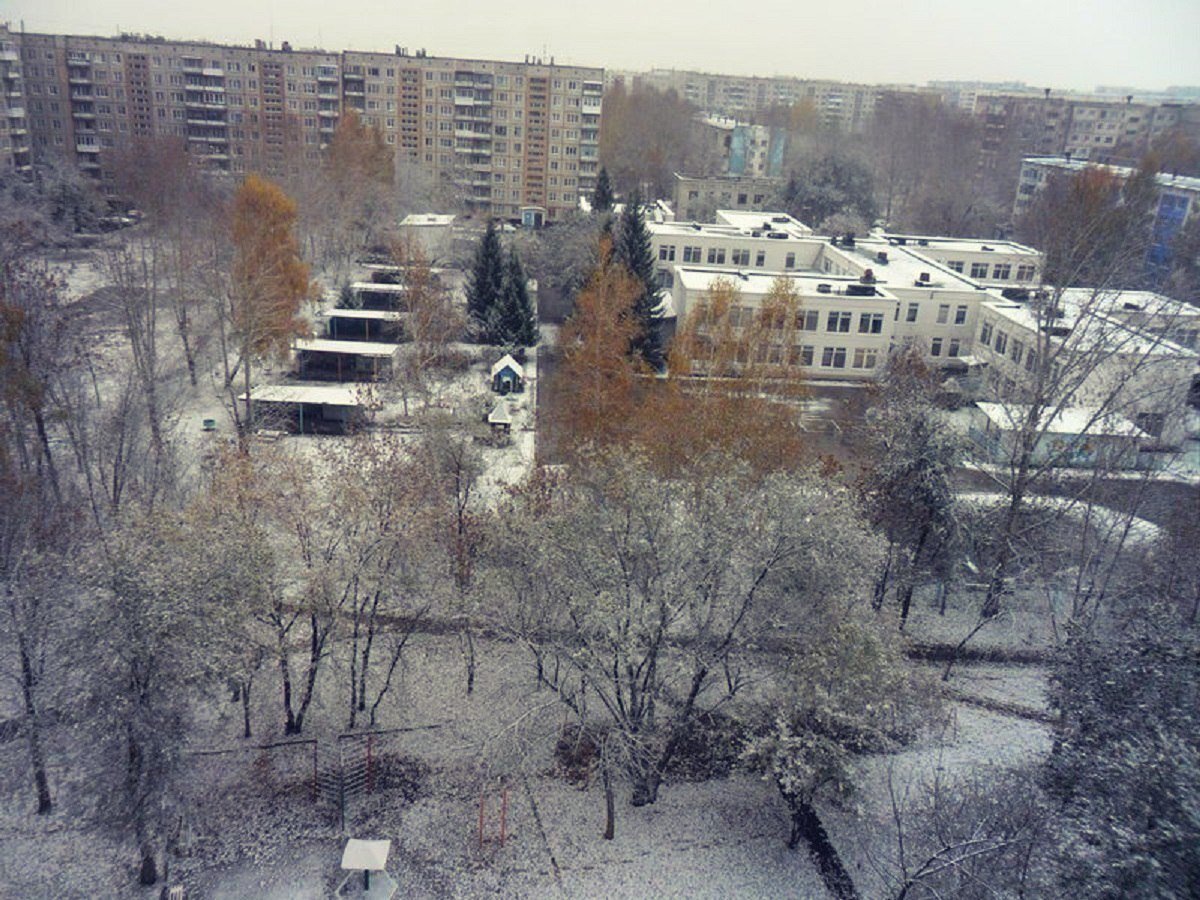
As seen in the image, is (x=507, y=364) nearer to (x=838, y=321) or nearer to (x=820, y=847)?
(x=838, y=321)

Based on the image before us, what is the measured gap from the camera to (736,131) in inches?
2480

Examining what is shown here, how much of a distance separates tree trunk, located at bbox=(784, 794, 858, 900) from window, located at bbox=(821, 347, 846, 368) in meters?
19.7

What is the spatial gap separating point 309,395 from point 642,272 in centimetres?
1219

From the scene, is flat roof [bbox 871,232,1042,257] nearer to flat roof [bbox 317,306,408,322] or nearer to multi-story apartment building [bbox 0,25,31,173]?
flat roof [bbox 317,306,408,322]

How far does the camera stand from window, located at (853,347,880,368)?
29.2 m

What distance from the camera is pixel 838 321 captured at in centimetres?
2881

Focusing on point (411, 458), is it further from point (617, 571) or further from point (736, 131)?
point (736, 131)

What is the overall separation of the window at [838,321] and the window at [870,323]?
1.40 feet

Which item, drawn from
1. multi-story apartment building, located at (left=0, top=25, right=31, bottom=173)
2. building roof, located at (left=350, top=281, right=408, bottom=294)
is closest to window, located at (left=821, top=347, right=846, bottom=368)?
building roof, located at (left=350, top=281, right=408, bottom=294)

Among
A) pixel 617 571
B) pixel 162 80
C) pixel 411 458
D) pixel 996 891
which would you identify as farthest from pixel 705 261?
pixel 162 80

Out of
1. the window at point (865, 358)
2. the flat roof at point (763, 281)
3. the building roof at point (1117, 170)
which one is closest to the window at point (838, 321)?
the flat roof at point (763, 281)

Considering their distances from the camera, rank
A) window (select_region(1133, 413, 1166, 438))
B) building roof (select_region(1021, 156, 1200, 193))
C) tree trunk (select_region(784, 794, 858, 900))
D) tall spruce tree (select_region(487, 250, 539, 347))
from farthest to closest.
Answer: building roof (select_region(1021, 156, 1200, 193)) → tall spruce tree (select_region(487, 250, 539, 347)) → window (select_region(1133, 413, 1166, 438)) → tree trunk (select_region(784, 794, 858, 900))

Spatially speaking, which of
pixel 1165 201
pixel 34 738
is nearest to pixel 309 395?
pixel 34 738

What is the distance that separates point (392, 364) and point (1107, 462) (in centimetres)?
1854
